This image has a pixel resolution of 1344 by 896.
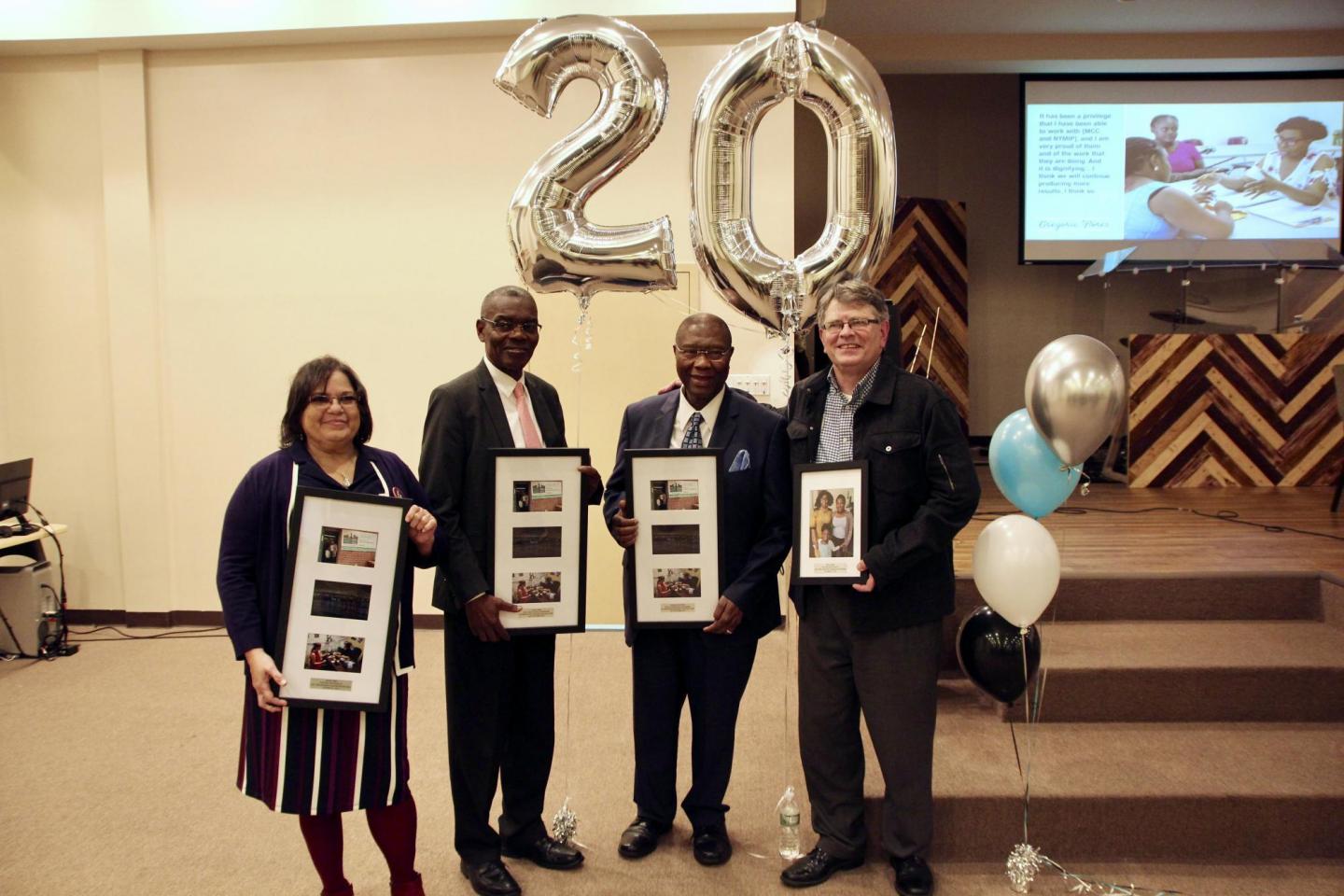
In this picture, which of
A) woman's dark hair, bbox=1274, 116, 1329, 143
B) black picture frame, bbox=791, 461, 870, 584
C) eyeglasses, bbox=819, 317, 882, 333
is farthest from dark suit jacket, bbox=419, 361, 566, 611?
woman's dark hair, bbox=1274, 116, 1329, 143

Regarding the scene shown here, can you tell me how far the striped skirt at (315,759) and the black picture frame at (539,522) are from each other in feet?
1.32

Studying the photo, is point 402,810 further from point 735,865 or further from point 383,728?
point 735,865

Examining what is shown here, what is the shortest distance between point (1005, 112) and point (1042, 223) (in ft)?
5.56

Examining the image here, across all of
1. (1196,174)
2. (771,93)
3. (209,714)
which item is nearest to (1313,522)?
(1196,174)

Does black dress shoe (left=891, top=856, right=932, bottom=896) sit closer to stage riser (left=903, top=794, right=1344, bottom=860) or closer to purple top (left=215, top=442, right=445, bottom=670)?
stage riser (left=903, top=794, right=1344, bottom=860)

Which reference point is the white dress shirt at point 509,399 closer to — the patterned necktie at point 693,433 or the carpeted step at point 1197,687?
the patterned necktie at point 693,433

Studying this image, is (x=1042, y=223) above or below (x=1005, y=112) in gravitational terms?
below

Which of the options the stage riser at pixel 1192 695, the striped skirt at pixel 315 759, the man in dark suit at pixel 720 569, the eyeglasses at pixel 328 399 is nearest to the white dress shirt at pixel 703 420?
the man in dark suit at pixel 720 569

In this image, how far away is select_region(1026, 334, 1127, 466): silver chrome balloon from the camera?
2400mm

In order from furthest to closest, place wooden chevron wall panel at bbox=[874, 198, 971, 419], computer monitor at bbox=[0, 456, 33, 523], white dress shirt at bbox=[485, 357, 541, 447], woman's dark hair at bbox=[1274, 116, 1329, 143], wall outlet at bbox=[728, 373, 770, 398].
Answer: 1. wooden chevron wall panel at bbox=[874, 198, 971, 419]
2. woman's dark hair at bbox=[1274, 116, 1329, 143]
3. wall outlet at bbox=[728, 373, 770, 398]
4. computer monitor at bbox=[0, 456, 33, 523]
5. white dress shirt at bbox=[485, 357, 541, 447]

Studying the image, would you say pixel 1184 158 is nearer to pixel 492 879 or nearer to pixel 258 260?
pixel 258 260

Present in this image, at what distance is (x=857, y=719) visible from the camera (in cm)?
258

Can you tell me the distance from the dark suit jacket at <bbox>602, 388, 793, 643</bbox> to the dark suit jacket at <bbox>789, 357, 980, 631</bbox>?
15 centimetres

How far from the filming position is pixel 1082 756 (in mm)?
2943
